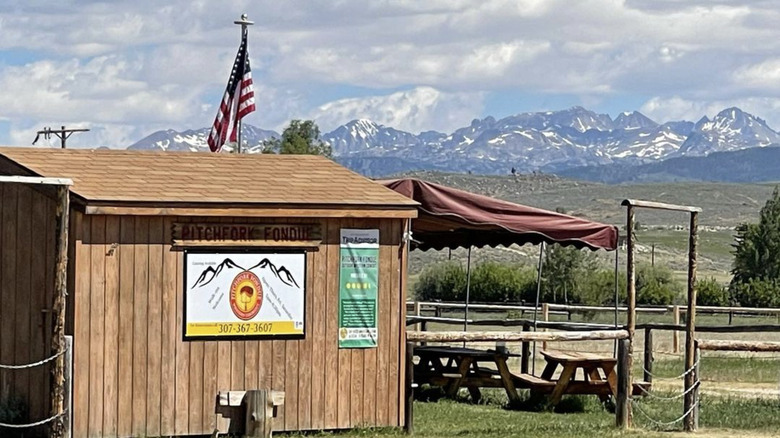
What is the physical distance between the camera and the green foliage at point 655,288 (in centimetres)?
5025

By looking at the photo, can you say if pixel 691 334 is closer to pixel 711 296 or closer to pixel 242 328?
pixel 242 328

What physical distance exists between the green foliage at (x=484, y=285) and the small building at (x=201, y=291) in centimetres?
3677

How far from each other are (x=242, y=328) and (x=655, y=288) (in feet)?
131

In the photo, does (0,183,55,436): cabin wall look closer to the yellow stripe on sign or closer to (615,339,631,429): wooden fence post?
the yellow stripe on sign

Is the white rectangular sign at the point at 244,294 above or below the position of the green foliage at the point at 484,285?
above

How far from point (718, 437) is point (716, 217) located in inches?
6135

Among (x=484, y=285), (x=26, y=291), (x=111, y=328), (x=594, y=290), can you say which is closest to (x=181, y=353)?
(x=111, y=328)

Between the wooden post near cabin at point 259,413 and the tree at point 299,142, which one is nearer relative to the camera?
the wooden post near cabin at point 259,413

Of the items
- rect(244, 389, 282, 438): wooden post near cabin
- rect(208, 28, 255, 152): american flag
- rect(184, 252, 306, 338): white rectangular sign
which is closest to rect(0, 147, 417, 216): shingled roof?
rect(184, 252, 306, 338): white rectangular sign

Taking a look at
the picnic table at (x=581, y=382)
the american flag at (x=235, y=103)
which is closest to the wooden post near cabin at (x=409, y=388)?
the picnic table at (x=581, y=382)

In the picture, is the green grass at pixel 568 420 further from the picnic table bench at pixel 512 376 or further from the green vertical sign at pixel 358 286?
the green vertical sign at pixel 358 286

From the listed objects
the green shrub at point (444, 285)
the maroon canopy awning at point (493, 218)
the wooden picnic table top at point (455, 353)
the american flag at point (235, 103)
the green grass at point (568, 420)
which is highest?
the american flag at point (235, 103)

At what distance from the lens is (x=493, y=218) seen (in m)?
15.2

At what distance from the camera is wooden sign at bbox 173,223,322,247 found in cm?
1241
